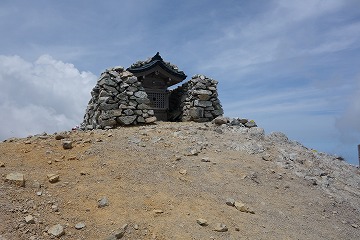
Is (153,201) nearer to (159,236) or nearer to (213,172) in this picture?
(159,236)

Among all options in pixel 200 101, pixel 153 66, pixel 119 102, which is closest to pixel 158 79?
pixel 153 66

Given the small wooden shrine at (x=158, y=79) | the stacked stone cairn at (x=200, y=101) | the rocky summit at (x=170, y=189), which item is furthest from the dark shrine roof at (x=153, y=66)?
the rocky summit at (x=170, y=189)

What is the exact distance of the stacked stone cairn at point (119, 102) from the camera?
50.2 ft

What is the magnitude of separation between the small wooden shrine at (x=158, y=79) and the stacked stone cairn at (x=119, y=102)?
343cm

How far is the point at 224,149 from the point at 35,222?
7812mm

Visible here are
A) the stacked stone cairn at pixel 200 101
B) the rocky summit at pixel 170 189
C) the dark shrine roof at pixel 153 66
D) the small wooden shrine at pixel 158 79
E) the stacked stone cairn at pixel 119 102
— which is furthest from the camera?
the small wooden shrine at pixel 158 79

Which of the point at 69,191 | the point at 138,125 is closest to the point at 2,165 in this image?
the point at 69,191

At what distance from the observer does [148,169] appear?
378 inches

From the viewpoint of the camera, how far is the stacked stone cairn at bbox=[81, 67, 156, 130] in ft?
50.2

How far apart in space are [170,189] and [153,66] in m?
12.4

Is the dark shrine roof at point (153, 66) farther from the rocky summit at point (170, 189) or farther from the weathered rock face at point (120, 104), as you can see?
the rocky summit at point (170, 189)

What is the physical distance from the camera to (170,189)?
8.56 meters

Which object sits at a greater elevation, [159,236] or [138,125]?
[138,125]

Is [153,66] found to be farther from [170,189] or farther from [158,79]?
[170,189]
